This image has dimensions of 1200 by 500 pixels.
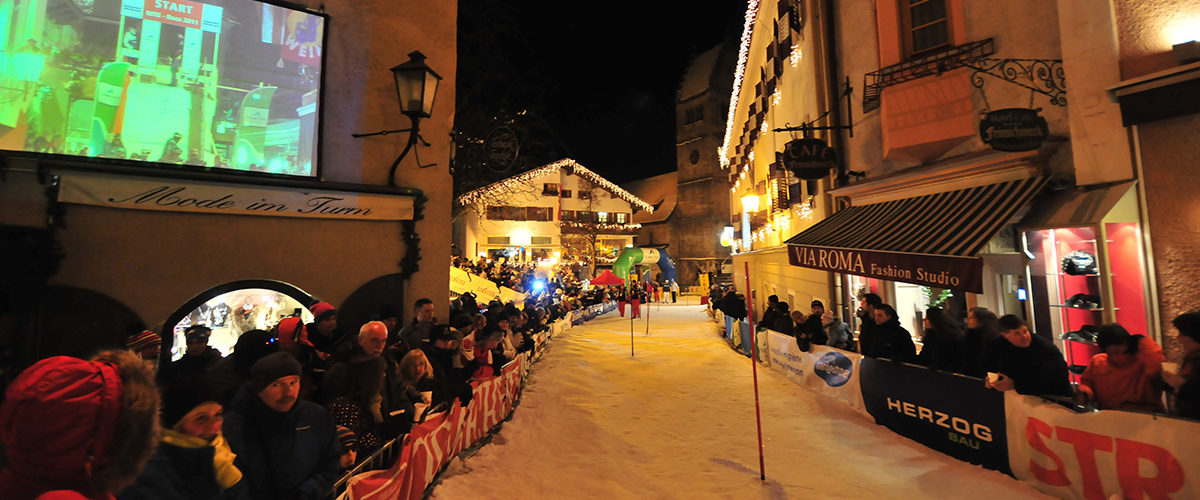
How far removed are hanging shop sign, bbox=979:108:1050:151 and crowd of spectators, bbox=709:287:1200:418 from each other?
2.41 metres

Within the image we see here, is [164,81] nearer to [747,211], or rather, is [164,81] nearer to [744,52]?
[747,211]

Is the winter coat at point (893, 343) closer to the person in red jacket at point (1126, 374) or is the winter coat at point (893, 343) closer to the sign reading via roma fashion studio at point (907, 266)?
the sign reading via roma fashion studio at point (907, 266)

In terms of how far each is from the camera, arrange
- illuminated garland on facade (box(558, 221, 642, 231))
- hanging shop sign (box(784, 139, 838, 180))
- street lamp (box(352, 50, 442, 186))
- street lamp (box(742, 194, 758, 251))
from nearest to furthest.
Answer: street lamp (box(352, 50, 442, 186))
hanging shop sign (box(784, 139, 838, 180))
street lamp (box(742, 194, 758, 251))
illuminated garland on facade (box(558, 221, 642, 231))

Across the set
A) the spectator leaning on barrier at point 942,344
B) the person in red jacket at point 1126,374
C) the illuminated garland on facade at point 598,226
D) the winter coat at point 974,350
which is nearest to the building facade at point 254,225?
the spectator leaning on barrier at point 942,344

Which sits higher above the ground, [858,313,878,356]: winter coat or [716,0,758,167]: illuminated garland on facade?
[716,0,758,167]: illuminated garland on facade

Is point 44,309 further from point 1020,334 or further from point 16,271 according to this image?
point 1020,334

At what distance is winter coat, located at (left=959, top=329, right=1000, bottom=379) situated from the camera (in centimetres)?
572

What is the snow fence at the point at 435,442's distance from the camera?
12.2ft

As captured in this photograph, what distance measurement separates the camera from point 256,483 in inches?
115

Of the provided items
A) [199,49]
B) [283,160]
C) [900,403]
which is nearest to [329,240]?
[283,160]

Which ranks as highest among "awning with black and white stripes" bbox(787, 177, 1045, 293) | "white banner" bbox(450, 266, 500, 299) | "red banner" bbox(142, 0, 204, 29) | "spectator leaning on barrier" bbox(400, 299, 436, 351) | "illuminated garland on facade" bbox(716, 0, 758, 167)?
"illuminated garland on facade" bbox(716, 0, 758, 167)

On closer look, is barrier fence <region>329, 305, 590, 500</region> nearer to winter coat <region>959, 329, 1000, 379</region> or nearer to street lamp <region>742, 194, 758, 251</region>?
winter coat <region>959, 329, 1000, 379</region>

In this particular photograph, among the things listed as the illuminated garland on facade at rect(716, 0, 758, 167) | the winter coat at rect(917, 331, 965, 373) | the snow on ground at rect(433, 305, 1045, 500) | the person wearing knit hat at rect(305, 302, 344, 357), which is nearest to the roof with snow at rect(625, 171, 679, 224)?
the illuminated garland on facade at rect(716, 0, 758, 167)

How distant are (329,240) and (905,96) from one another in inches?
395
